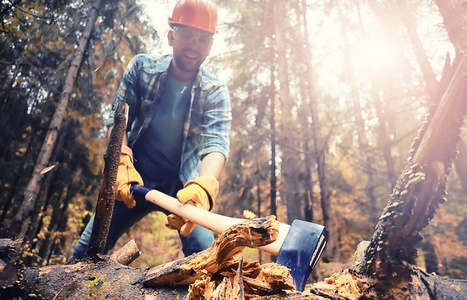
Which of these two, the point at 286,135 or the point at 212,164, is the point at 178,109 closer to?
the point at 212,164

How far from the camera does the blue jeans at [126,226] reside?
2.31m

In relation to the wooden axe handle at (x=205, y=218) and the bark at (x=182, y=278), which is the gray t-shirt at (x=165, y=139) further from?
the bark at (x=182, y=278)

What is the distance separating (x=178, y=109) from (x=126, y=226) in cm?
137

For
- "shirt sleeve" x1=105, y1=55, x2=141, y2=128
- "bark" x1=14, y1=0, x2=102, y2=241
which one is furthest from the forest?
"shirt sleeve" x1=105, y1=55, x2=141, y2=128

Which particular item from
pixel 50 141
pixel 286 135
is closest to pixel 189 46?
pixel 50 141

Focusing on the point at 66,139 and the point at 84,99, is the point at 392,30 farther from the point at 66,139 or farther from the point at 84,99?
the point at 66,139

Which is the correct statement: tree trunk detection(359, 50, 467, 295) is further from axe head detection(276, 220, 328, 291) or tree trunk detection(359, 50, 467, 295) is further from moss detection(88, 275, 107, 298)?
moss detection(88, 275, 107, 298)

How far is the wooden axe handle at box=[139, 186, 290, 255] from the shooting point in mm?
1653

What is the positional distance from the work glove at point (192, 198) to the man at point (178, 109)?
1.35 ft

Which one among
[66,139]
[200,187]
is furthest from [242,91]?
[200,187]

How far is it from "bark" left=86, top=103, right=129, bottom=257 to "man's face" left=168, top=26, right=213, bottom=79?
1.24 meters

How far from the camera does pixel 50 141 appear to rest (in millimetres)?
5059

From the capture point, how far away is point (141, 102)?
2.92 metres

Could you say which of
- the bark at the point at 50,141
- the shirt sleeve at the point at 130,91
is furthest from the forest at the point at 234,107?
the shirt sleeve at the point at 130,91
